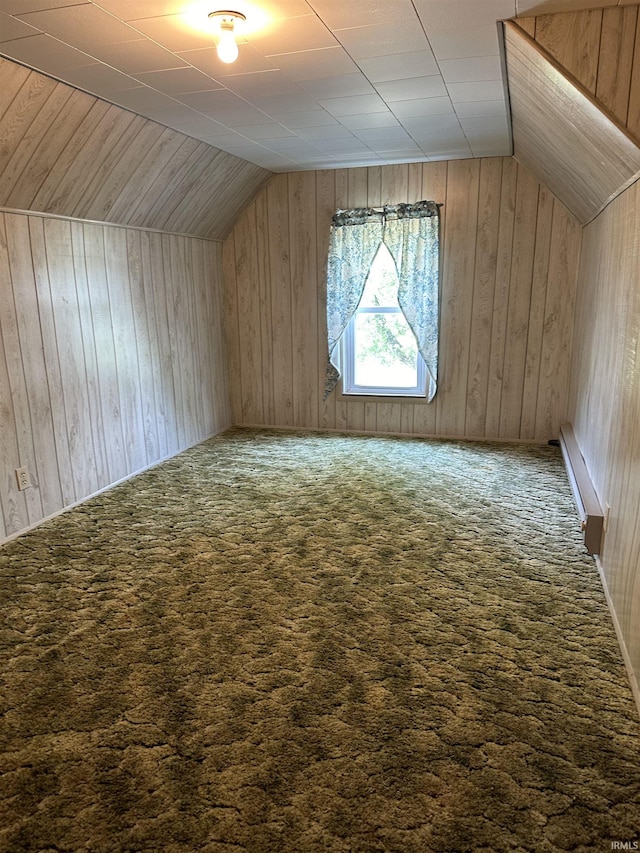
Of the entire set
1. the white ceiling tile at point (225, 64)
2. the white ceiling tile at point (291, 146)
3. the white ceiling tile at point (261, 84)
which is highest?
the white ceiling tile at point (291, 146)

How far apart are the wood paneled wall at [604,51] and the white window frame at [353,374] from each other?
9.93 feet

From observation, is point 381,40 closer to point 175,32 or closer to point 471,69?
point 471,69

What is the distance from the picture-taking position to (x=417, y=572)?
9.25 ft

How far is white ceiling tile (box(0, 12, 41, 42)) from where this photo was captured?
210cm

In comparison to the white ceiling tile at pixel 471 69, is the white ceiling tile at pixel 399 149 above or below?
above

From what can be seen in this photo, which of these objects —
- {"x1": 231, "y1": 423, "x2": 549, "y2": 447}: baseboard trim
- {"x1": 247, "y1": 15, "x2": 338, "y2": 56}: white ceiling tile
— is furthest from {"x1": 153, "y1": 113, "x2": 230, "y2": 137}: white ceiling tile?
{"x1": 231, "y1": 423, "x2": 549, "y2": 447}: baseboard trim

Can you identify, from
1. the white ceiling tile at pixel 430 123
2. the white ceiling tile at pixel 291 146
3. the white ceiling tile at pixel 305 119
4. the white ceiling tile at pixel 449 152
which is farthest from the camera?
the white ceiling tile at pixel 449 152

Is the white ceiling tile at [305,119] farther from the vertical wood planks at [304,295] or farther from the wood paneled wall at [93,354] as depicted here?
the vertical wood planks at [304,295]

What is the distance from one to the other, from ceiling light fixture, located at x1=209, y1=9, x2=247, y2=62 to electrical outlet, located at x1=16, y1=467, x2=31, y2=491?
2.36 meters

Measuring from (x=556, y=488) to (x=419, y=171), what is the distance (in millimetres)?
2804

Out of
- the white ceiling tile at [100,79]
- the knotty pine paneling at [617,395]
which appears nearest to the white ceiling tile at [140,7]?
the white ceiling tile at [100,79]

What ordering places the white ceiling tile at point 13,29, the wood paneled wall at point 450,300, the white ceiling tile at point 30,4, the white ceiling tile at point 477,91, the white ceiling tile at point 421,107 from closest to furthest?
the white ceiling tile at point 30,4, the white ceiling tile at point 13,29, the white ceiling tile at point 477,91, the white ceiling tile at point 421,107, the wood paneled wall at point 450,300

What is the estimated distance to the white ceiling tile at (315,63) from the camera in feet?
8.21

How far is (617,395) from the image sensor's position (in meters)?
2.67
